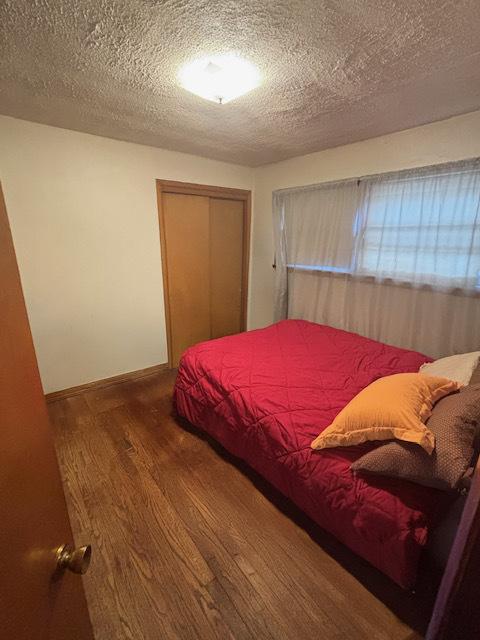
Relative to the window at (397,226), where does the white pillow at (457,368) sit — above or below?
below

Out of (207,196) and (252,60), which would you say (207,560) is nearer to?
(252,60)

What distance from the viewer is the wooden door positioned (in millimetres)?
434

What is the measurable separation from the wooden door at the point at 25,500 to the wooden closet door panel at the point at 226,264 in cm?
285

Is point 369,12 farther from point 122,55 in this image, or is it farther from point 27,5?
point 27,5

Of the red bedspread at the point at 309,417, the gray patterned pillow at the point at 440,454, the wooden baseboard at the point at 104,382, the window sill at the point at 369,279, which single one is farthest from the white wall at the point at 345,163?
the gray patterned pillow at the point at 440,454

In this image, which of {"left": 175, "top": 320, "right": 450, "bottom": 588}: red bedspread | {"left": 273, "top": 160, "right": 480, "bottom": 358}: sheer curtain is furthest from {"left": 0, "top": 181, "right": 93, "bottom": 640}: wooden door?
{"left": 273, "top": 160, "right": 480, "bottom": 358}: sheer curtain

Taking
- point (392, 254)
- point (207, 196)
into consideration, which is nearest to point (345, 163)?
point (392, 254)

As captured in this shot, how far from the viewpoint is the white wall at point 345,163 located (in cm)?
191

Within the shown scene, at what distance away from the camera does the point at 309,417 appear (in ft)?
4.86

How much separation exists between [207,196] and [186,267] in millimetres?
832

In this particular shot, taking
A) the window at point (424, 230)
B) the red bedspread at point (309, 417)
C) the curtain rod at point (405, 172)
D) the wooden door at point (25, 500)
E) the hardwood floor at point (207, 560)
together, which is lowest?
the hardwood floor at point (207, 560)

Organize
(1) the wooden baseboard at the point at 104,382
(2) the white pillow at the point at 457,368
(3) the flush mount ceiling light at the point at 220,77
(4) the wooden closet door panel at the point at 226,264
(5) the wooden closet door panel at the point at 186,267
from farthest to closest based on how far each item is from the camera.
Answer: (4) the wooden closet door panel at the point at 226,264, (5) the wooden closet door panel at the point at 186,267, (1) the wooden baseboard at the point at 104,382, (2) the white pillow at the point at 457,368, (3) the flush mount ceiling light at the point at 220,77

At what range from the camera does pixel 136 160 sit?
255 centimetres

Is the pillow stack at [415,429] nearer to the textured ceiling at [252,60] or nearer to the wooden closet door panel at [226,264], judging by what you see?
the textured ceiling at [252,60]
